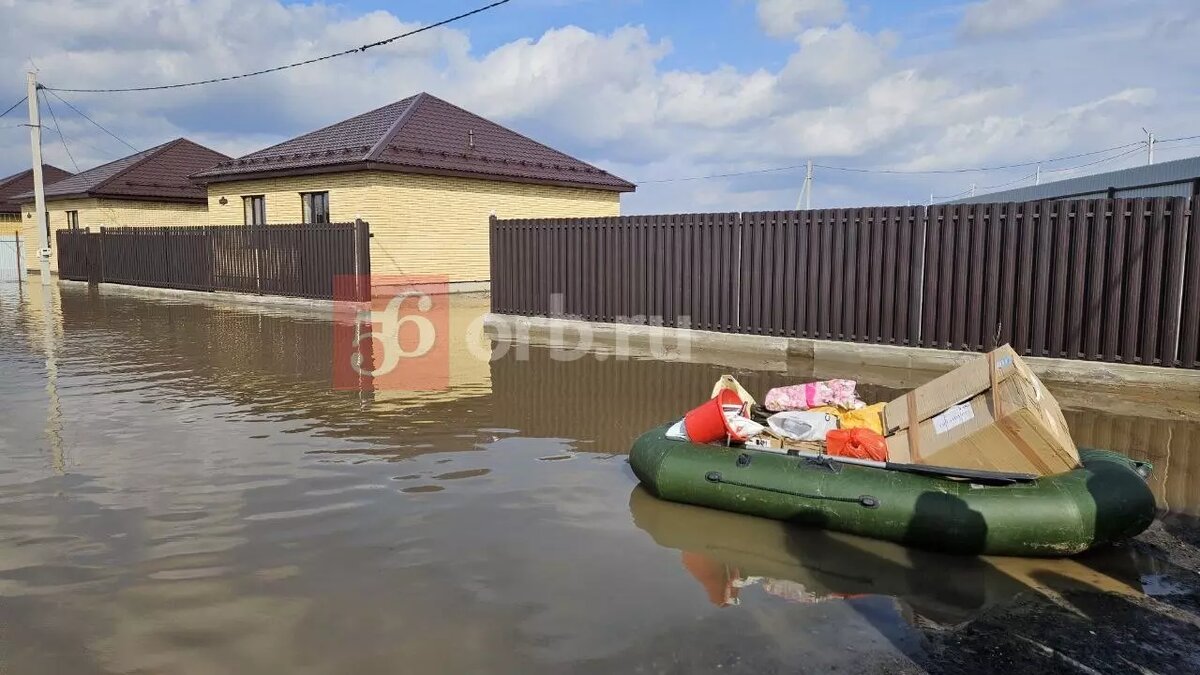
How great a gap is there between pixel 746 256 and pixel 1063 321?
427 cm

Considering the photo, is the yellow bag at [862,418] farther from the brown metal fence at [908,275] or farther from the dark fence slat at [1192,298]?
the dark fence slat at [1192,298]

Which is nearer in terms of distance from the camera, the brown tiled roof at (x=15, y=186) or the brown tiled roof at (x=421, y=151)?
the brown tiled roof at (x=421, y=151)

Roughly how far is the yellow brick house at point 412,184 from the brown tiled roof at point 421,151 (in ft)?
0.14

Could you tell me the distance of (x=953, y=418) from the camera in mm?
5129

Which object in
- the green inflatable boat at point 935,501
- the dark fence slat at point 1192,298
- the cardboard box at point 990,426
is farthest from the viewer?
the dark fence slat at point 1192,298

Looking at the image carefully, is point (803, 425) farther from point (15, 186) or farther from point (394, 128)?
point (15, 186)

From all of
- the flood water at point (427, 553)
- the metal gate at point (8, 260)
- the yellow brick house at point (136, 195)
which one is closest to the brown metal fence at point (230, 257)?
the yellow brick house at point (136, 195)

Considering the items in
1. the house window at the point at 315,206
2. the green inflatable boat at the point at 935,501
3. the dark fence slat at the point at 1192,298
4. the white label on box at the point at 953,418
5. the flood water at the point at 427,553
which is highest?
the house window at the point at 315,206

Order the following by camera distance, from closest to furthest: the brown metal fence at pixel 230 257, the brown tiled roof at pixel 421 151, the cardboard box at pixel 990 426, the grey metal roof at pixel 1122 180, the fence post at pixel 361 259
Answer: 1. the cardboard box at pixel 990 426
2. the grey metal roof at pixel 1122 180
3. the fence post at pixel 361 259
4. the brown metal fence at pixel 230 257
5. the brown tiled roof at pixel 421 151

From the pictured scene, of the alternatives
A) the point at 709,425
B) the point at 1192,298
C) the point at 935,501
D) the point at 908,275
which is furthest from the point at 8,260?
the point at 1192,298

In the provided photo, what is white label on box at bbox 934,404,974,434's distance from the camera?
5.04 m

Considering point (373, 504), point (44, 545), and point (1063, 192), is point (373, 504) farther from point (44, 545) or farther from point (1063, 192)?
point (1063, 192)

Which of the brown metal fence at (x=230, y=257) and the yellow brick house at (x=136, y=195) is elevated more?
the yellow brick house at (x=136, y=195)

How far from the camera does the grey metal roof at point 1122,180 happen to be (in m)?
16.8
